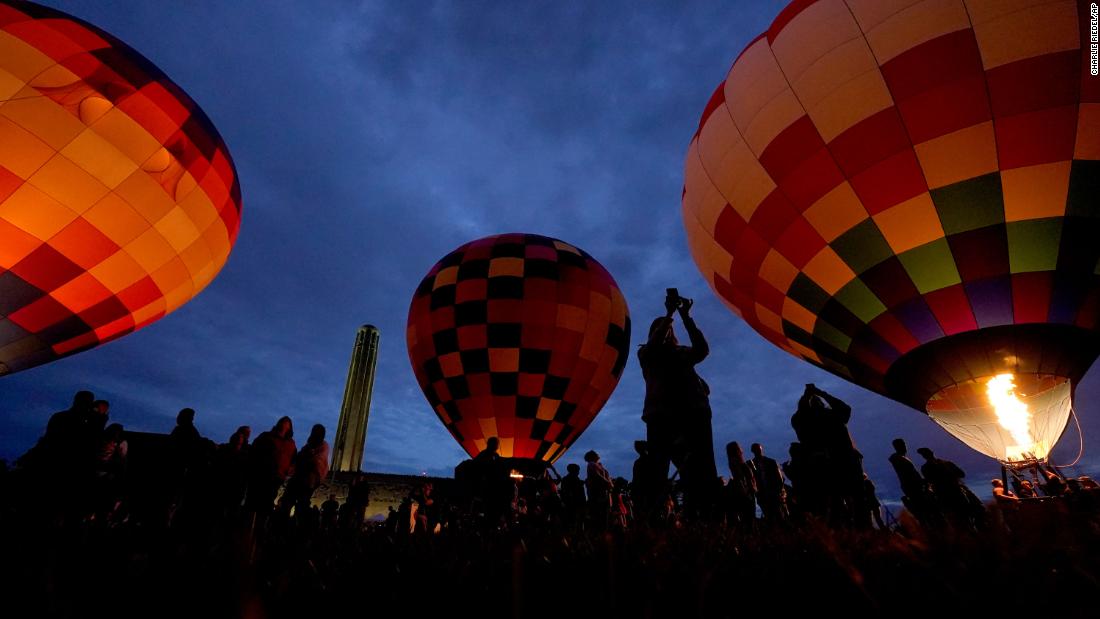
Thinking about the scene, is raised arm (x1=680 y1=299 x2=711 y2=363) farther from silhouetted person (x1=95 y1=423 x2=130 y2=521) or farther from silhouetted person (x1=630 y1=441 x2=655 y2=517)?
silhouetted person (x1=95 y1=423 x2=130 y2=521)

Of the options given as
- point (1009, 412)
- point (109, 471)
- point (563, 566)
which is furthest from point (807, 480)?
point (109, 471)

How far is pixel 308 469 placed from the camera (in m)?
5.36

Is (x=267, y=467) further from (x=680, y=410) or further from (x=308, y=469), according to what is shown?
(x=680, y=410)

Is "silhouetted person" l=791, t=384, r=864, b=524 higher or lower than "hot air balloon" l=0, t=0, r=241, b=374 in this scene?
lower

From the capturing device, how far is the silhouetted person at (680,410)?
4043mm

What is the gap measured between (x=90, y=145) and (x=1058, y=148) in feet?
43.3

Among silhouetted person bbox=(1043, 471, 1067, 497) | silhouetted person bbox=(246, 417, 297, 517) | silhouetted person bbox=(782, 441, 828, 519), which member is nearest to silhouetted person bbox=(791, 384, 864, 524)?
silhouetted person bbox=(782, 441, 828, 519)

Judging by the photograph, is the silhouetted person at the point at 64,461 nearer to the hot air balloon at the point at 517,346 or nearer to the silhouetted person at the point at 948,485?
the hot air balloon at the point at 517,346

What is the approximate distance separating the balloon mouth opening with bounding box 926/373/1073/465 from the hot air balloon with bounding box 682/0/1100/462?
3cm

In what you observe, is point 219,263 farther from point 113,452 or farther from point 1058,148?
point 1058,148

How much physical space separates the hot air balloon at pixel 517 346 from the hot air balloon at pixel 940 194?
5.03 m

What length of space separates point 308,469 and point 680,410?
3.93m

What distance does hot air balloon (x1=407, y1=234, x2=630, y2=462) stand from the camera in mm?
11328

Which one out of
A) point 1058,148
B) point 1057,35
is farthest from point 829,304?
point 1057,35
